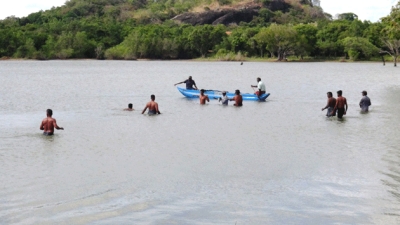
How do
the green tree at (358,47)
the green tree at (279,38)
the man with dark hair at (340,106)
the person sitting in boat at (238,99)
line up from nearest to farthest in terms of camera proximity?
the man with dark hair at (340,106) → the person sitting in boat at (238,99) → the green tree at (358,47) → the green tree at (279,38)

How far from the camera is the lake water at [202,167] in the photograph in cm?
1280

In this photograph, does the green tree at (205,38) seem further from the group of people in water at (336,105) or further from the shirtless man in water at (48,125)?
the shirtless man in water at (48,125)

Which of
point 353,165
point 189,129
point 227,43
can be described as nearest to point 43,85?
point 189,129

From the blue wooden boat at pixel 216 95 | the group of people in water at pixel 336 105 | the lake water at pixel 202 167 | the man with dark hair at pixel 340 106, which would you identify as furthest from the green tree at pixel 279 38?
the man with dark hair at pixel 340 106

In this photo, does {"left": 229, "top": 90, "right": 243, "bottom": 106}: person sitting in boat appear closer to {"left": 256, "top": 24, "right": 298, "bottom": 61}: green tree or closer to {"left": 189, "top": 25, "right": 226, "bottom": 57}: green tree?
{"left": 256, "top": 24, "right": 298, "bottom": 61}: green tree

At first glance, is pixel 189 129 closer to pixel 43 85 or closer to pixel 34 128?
pixel 34 128

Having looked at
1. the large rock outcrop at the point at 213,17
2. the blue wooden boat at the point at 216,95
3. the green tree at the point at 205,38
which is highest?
the large rock outcrop at the point at 213,17

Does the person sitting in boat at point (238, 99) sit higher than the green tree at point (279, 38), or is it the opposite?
the green tree at point (279, 38)

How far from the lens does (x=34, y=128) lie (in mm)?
25703

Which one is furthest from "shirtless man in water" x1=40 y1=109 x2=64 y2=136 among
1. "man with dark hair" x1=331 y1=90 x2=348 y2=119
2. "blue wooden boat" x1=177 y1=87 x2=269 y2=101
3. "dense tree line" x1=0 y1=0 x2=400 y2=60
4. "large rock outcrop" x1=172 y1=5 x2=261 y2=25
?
"large rock outcrop" x1=172 y1=5 x2=261 y2=25

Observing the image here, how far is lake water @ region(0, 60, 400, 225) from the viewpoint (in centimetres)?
1280

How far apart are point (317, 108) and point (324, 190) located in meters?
20.2

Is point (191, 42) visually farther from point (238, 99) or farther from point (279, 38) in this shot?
point (238, 99)

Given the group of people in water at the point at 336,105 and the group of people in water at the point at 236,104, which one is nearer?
the group of people in water at the point at 236,104
